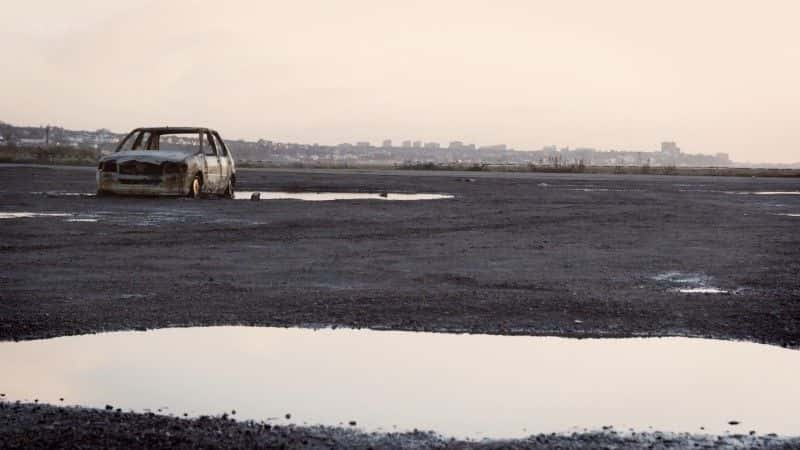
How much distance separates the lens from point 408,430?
15.6 ft

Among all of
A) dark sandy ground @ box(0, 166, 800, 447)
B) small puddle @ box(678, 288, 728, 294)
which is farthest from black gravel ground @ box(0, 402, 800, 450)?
small puddle @ box(678, 288, 728, 294)

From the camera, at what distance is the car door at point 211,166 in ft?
79.4

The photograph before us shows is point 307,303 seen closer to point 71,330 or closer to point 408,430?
point 71,330

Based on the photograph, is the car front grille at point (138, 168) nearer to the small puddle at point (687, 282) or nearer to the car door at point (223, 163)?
the car door at point (223, 163)

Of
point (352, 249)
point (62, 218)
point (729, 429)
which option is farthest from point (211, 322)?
point (62, 218)

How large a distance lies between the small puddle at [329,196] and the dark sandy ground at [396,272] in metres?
4.93

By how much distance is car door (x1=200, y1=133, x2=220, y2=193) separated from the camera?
2420 cm

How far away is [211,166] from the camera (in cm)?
2447

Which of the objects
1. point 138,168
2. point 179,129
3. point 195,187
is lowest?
point 195,187

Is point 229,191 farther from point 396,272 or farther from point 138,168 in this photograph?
point 396,272

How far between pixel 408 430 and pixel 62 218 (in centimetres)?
1382

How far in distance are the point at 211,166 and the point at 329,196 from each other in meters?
3.24

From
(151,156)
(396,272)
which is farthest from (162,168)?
(396,272)

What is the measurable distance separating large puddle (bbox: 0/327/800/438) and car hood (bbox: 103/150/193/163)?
52.5ft
